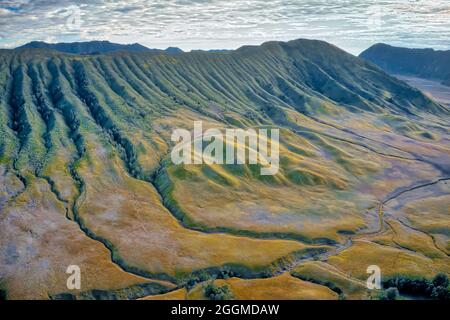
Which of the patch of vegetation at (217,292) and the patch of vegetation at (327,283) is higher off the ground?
the patch of vegetation at (217,292)

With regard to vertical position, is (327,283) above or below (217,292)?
below

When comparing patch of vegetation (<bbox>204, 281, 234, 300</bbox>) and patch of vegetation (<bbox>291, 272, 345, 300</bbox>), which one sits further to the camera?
patch of vegetation (<bbox>291, 272, 345, 300</bbox>)

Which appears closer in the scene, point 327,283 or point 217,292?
point 217,292

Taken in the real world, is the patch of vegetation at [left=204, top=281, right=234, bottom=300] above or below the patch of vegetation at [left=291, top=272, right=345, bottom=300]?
above

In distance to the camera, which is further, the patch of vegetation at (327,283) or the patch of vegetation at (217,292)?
the patch of vegetation at (327,283)
